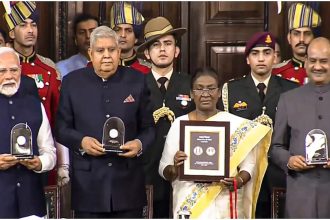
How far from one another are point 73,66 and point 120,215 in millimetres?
1774

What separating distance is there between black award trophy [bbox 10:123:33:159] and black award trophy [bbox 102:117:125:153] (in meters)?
0.43

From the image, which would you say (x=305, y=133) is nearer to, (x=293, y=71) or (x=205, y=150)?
(x=205, y=150)

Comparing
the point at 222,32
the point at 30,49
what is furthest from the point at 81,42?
the point at 222,32

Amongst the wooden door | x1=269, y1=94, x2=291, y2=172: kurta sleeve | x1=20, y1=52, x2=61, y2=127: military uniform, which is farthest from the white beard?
the wooden door

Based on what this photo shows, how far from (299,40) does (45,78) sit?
1.75 meters

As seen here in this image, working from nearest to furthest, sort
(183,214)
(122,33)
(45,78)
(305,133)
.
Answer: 1. (183,214)
2. (305,133)
3. (45,78)
4. (122,33)

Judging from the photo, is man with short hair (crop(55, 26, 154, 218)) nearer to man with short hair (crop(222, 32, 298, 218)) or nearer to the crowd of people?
the crowd of people

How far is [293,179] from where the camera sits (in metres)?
5.96

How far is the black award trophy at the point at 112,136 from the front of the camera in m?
5.73

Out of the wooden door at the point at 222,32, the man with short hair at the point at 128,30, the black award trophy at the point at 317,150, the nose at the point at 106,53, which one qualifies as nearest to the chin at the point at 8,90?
the nose at the point at 106,53

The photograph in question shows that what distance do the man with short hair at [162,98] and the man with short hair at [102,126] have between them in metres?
0.46

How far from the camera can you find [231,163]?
5.93 m

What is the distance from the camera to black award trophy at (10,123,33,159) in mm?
5680

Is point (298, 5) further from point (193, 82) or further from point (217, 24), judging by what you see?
point (193, 82)
